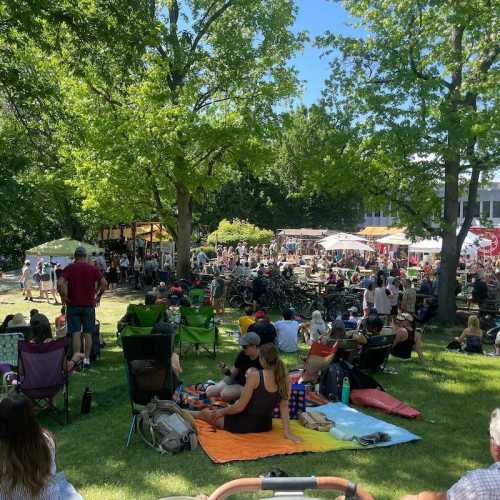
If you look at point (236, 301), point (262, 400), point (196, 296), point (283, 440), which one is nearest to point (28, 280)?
point (196, 296)

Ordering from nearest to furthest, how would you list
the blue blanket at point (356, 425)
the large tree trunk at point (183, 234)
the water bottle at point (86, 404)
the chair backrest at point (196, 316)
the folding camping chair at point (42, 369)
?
the blue blanket at point (356, 425)
the folding camping chair at point (42, 369)
the water bottle at point (86, 404)
the chair backrest at point (196, 316)
the large tree trunk at point (183, 234)

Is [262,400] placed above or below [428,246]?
below

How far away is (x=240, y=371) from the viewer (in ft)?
23.7

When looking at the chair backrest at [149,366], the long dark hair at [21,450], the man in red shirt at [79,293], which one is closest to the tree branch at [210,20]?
the man in red shirt at [79,293]

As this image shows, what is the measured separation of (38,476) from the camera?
3205 millimetres

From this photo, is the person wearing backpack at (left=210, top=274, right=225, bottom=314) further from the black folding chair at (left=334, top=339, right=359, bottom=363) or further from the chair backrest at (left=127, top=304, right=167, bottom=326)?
the black folding chair at (left=334, top=339, right=359, bottom=363)

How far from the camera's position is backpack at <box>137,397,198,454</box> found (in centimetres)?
587

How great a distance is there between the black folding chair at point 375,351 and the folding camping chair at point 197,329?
2809 mm

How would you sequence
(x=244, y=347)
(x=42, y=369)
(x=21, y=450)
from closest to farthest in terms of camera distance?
1. (x=21, y=450)
2. (x=42, y=369)
3. (x=244, y=347)

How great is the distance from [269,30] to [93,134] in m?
7.87

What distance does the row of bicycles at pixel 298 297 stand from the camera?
16.4 m

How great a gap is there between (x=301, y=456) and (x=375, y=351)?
370 cm

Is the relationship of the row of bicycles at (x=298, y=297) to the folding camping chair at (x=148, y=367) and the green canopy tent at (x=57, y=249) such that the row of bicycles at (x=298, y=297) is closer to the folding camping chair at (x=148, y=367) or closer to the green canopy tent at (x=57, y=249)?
the green canopy tent at (x=57, y=249)

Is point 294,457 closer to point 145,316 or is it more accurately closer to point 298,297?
point 145,316
